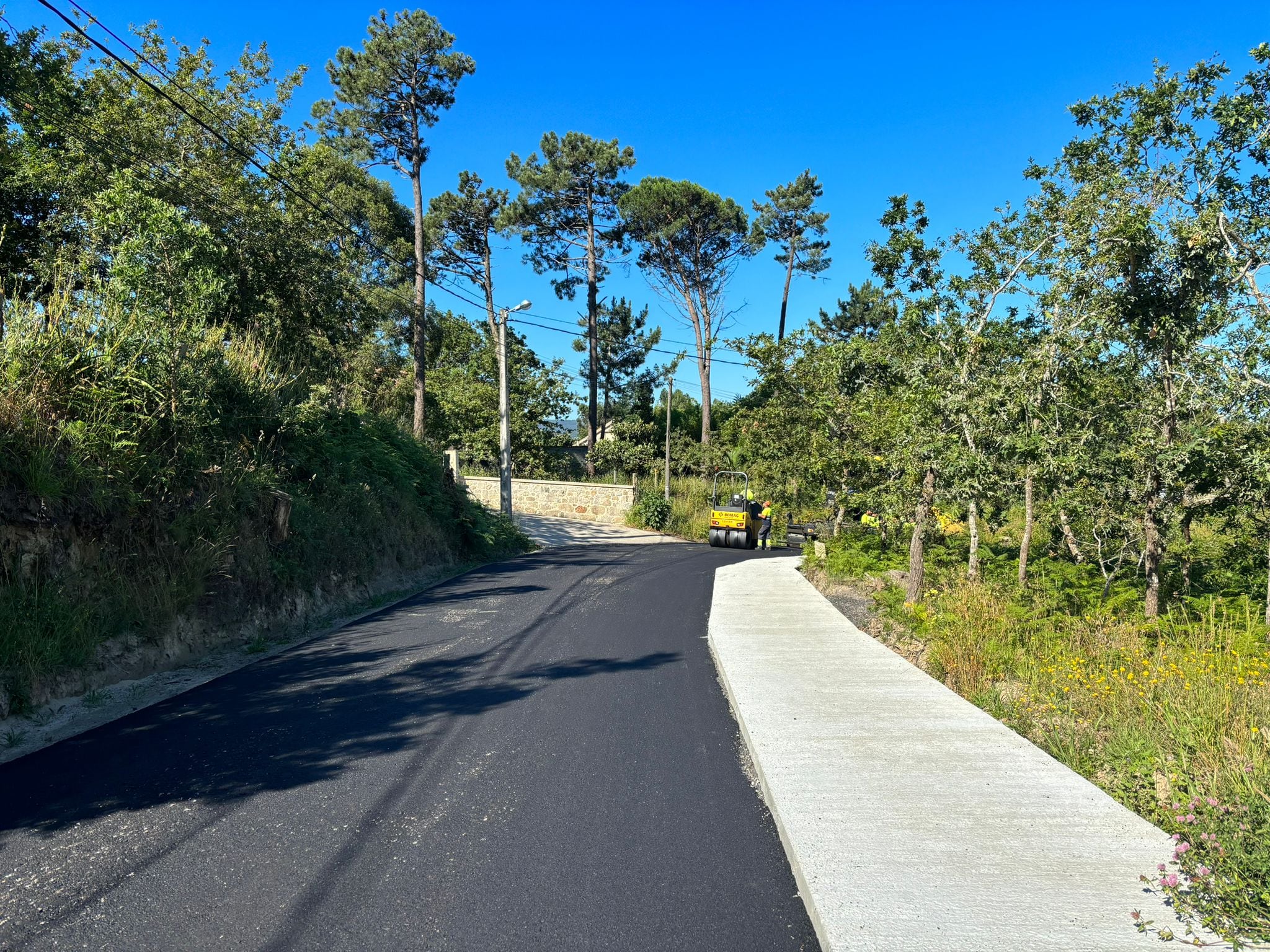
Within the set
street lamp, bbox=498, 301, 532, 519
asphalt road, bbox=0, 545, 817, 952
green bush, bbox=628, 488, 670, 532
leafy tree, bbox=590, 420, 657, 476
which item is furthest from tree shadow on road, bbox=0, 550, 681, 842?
leafy tree, bbox=590, 420, 657, 476

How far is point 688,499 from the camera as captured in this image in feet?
121

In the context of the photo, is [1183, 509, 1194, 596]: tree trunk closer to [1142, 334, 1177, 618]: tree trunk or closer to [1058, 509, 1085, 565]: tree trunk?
[1142, 334, 1177, 618]: tree trunk

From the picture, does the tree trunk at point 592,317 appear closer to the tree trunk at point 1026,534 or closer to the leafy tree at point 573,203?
the leafy tree at point 573,203

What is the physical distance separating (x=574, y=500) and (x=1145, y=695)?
101ft

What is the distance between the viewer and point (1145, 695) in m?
5.87

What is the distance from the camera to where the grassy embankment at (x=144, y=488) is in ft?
22.9

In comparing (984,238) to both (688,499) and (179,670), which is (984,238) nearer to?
(179,670)

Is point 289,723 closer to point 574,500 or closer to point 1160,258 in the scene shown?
point 1160,258

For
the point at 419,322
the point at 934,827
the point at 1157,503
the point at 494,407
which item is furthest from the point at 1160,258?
the point at 494,407

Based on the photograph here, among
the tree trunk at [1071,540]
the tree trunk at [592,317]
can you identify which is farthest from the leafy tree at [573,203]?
the tree trunk at [1071,540]

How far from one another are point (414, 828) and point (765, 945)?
203 cm

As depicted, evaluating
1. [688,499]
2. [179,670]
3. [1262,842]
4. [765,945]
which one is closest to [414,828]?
[765,945]

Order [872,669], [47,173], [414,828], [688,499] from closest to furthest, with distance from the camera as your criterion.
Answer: [414,828] → [872,669] → [47,173] → [688,499]

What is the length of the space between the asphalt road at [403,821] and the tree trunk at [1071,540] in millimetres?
7457
